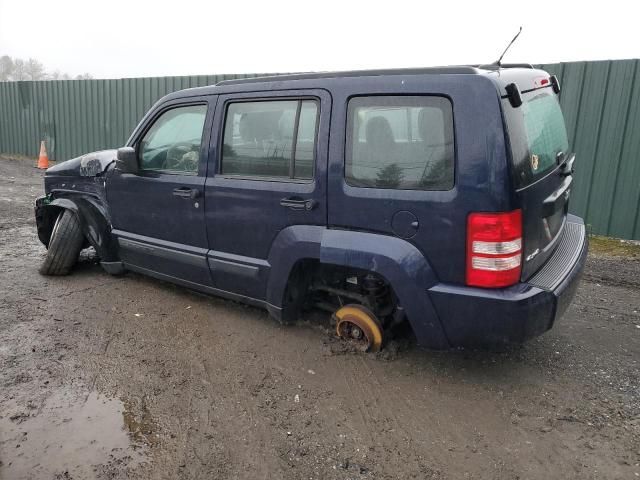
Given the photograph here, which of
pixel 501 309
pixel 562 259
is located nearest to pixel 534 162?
pixel 562 259

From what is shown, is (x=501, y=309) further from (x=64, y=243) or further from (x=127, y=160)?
(x=64, y=243)

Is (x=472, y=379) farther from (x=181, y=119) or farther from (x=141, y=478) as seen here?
(x=181, y=119)

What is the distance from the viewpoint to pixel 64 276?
16.9 ft

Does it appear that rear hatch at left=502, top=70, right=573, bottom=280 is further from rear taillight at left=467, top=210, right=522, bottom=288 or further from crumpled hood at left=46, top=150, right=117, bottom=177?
crumpled hood at left=46, top=150, right=117, bottom=177

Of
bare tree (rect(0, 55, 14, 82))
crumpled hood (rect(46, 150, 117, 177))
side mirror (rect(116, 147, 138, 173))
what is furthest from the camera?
bare tree (rect(0, 55, 14, 82))

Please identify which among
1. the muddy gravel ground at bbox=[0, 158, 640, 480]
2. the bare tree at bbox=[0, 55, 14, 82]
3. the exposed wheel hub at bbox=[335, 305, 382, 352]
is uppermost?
the bare tree at bbox=[0, 55, 14, 82]

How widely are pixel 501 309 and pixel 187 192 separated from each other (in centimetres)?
248

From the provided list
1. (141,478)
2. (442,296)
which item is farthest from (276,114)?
(141,478)

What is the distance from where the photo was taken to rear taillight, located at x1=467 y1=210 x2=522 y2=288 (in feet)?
8.87

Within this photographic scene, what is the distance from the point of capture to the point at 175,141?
13.8 ft

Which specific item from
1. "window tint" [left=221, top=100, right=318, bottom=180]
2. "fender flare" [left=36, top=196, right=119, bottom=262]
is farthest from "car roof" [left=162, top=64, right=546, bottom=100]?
"fender flare" [left=36, top=196, right=119, bottom=262]

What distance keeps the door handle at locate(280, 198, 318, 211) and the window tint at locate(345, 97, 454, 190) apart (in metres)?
0.30

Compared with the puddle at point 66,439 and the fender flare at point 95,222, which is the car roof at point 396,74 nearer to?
the fender flare at point 95,222

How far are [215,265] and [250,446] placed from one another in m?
1.64
